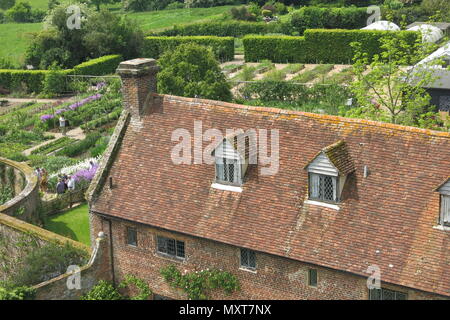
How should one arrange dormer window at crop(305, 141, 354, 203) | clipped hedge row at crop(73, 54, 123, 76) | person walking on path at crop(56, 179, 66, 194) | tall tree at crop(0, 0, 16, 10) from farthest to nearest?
tall tree at crop(0, 0, 16, 10)
clipped hedge row at crop(73, 54, 123, 76)
person walking on path at crop(56, 179, 66, 194)
dormer window at crop(305, 141, 354, 203)

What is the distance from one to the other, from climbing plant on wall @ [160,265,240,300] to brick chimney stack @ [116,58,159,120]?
554 cm

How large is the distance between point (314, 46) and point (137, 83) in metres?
46.9

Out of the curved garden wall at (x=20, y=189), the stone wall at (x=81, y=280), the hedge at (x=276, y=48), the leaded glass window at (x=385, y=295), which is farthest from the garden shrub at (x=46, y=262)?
the hedge at (x=276, y=48)

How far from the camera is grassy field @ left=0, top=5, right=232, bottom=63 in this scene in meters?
83.1

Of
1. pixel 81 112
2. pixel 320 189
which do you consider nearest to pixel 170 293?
pixel 320 189

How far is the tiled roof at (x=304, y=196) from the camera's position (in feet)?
55.1

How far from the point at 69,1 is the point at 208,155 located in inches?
2066

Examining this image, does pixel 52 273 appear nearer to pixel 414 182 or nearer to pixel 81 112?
pixel 414 182

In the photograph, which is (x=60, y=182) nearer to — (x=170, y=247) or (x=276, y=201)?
(x=170, y=247)

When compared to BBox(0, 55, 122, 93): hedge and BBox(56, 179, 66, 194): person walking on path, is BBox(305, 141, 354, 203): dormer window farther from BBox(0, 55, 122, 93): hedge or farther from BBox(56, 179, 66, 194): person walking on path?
BBox(0, 55, 122, 93): hedge

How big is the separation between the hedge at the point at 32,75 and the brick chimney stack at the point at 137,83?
3858 cm

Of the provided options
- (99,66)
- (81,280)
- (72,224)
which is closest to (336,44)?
(99,66)

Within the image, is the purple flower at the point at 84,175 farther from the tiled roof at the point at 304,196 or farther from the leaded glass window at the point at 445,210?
the leaded glass window at the point at 445,210

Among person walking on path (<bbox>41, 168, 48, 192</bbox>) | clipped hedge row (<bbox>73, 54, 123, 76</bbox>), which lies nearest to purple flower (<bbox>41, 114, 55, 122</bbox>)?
clipped hedge row (<bbox>73, 54, 123, 76</bbox>)
